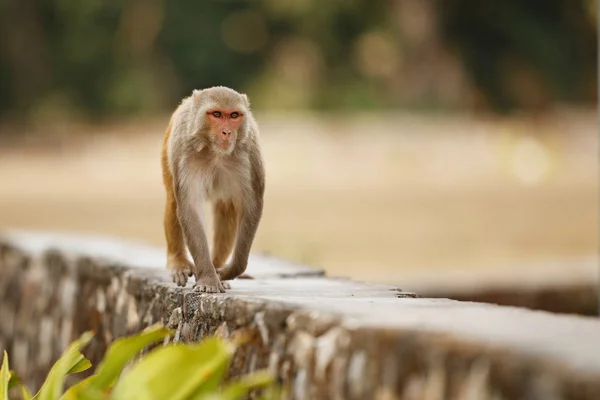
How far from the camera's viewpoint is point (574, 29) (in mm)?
28766

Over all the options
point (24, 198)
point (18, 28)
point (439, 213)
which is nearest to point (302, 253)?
point (439, 213)

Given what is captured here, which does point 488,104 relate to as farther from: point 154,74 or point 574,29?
point 154,74

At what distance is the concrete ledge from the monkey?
0.61 feet

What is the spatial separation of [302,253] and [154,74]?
Answer: 16169 millimetres

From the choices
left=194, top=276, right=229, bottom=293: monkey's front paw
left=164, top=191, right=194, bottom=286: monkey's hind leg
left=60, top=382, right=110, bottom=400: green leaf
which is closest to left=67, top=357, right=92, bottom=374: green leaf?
left=60, top=382, right=110, bottom=400: green leaf

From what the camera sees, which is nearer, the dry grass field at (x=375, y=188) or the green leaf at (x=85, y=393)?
Result: the green leaf at (x=85, y=393)

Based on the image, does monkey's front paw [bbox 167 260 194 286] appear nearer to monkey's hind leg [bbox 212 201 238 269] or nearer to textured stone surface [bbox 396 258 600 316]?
monkey's hind leg [bbox 212 201 238 269]

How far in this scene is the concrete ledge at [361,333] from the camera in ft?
8.31

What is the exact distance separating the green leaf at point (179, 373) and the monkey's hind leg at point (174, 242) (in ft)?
6.46

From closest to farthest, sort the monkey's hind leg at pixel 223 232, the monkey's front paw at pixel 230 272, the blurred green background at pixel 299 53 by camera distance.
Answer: the monkey's front paw at pixel 230 272
the monkey's hind leg at pixel 223 232
the blurred green background at pixel 299 53

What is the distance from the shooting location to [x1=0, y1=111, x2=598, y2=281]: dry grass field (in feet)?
48.5

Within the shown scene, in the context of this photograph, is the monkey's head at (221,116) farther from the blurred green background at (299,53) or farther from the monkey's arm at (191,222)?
the blurred green background at (299,53)

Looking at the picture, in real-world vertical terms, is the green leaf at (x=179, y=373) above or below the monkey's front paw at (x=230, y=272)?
below

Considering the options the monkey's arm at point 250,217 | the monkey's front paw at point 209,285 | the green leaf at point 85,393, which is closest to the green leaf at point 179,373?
the green leaf at point 85,393
